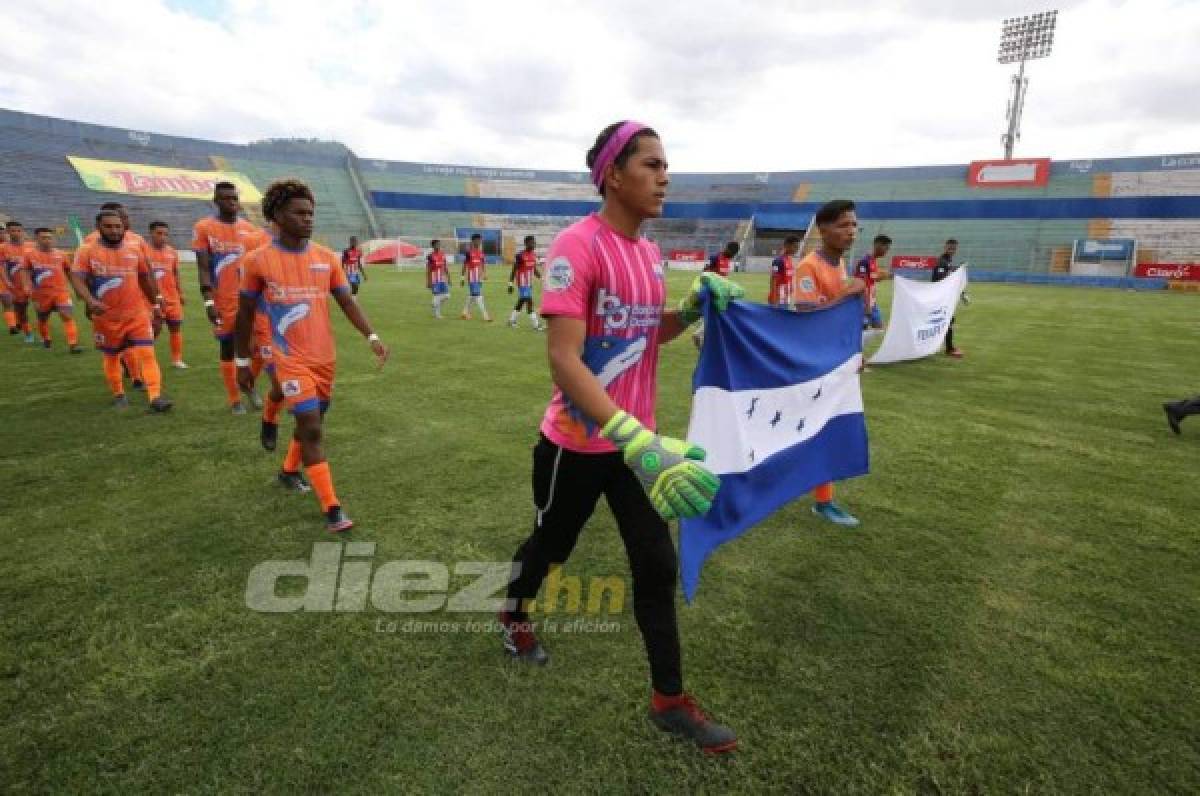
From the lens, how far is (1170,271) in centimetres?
3497

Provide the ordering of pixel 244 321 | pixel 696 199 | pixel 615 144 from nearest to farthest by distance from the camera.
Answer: pixel 615 144 → pixel 244 321 → pixel 696 199

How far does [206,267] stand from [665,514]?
7.31 metres

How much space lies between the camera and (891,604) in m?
3.62

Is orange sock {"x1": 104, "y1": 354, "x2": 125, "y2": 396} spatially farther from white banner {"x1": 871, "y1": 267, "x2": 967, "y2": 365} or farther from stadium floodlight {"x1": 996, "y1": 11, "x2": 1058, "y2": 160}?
stadium floodlight {"x1": 996, "y1": 11, "x2": 1058, "y2": 160}

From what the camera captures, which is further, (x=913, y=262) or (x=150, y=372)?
(x=913, y=262)

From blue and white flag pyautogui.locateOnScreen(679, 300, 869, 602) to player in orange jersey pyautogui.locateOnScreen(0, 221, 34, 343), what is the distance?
50.3ft

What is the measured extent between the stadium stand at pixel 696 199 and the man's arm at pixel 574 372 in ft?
152

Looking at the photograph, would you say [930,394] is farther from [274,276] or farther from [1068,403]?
[274,276]

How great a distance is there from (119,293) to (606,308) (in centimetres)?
758

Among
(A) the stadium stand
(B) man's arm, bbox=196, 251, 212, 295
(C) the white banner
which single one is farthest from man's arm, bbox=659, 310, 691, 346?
(A) the stadium stand

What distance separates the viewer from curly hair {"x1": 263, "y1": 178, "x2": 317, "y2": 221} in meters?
4.35

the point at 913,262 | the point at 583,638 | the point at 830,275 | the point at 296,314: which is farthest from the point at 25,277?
the point at 913,262

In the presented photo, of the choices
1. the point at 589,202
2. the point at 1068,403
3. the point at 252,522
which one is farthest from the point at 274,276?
the point at 589,202

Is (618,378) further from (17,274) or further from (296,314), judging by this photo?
(17,274)
